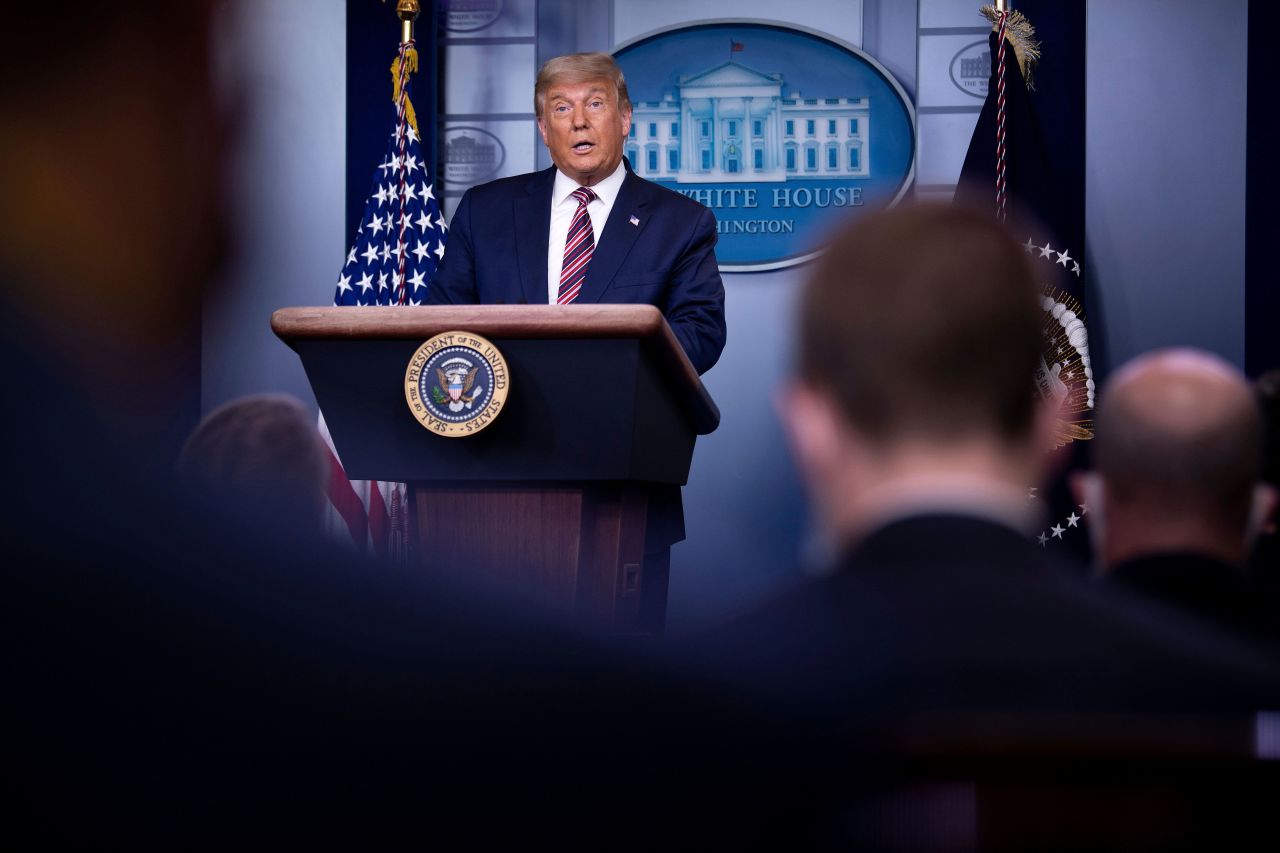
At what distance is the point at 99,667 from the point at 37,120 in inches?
3.9

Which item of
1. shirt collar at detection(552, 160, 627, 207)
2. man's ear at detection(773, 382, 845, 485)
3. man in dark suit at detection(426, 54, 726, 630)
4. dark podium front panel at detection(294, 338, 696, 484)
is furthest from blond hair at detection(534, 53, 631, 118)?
man's ear at detection(773, 382, 845, 485)

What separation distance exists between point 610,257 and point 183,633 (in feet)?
8.79

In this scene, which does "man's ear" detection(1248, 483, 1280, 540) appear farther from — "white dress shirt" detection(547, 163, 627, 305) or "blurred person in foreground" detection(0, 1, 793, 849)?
"white dress shirt" detection(547, 163, 627, 305)

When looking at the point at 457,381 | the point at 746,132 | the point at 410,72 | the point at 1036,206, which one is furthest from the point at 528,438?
the point at 746,132

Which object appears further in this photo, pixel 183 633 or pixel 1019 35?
pixel 1019 35

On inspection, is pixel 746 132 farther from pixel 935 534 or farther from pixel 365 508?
pixel 935 534

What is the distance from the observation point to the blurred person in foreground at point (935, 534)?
42cm

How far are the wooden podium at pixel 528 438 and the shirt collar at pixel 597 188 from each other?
1151 mm

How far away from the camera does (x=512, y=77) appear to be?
4566mm

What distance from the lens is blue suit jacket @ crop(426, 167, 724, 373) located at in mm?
2850

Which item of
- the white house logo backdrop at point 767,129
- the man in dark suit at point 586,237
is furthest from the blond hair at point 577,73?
the white house logo backdrop at point 767,129


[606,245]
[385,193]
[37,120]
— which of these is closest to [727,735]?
[37,120]

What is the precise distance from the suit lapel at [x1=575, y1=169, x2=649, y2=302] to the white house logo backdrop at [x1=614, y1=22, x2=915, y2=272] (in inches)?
58.7

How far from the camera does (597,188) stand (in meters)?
3.10
